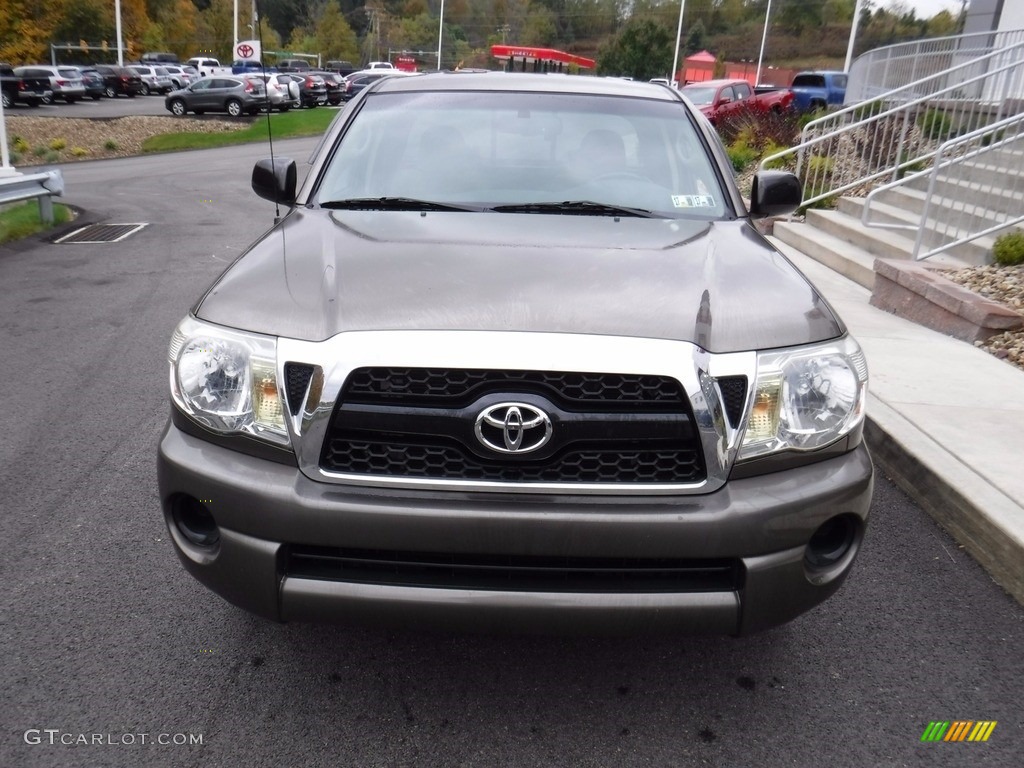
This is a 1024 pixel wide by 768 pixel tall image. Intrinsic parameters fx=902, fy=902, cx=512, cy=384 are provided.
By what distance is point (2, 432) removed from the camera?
15.4 feet

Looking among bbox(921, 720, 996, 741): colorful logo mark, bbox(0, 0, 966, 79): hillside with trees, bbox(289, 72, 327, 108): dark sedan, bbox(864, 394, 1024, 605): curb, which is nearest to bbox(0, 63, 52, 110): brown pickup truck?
bbox(0, 0, 966, 79): hillside with trees

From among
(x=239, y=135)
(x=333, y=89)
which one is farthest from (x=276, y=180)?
(x=333, y=89)

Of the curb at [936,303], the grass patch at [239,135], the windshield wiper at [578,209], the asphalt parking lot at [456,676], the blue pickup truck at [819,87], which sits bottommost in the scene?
the grass patch at [239,135]

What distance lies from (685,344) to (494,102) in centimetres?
209

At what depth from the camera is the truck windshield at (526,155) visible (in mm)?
3604

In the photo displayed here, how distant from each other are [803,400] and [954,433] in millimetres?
2584

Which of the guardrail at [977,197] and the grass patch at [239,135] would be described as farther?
the grass patch at [239,135]

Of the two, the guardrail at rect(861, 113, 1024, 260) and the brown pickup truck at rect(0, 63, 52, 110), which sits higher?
the guardrail at rect(861, 113, 1024, 260)

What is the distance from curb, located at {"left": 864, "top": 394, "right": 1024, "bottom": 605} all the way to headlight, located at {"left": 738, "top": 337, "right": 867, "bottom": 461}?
4.66 feet

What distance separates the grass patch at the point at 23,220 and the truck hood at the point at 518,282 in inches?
341

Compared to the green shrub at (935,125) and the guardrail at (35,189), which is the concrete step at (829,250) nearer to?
the green shrub at (935,125)

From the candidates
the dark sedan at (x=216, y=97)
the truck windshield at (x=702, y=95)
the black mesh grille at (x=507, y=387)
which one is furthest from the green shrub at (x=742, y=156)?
the dark sedan at (x=216, y=97)

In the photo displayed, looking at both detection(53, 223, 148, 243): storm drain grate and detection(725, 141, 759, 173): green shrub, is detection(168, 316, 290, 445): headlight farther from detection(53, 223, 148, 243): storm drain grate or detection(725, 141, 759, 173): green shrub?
detection(725, 141, 759, 173): green shrub

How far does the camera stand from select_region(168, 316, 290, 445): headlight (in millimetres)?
2422
